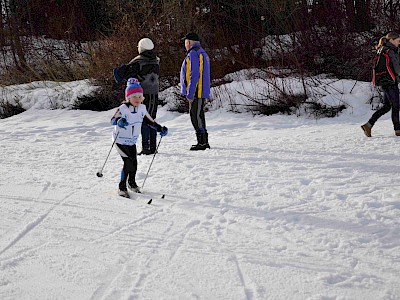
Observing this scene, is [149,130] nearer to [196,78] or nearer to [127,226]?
[196,78]

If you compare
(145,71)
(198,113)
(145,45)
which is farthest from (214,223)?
(145,45)

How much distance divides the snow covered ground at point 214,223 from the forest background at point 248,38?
4.98 meters

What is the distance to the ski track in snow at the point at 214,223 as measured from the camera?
3.71 meters

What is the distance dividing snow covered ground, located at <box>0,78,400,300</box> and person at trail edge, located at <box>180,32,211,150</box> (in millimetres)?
612

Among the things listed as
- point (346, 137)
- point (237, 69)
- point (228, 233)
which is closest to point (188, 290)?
point (228, 233)

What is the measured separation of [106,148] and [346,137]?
4379 mm

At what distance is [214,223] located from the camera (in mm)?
5008

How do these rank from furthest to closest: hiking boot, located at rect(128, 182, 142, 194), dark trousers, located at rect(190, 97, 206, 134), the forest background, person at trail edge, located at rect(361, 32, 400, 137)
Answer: the forest background
dark trousers, located at rect(190, 97, 206, 134)
person at trail edge, located at rect(361, 32, 400, 137)
hiking boot, located at rect(128, 182, 142, 194)

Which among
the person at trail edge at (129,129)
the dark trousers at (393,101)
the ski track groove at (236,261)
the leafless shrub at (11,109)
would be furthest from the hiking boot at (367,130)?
the leafless shrub at (11,109)

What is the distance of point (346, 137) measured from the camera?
8836 millimetres

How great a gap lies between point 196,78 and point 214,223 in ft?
11.9

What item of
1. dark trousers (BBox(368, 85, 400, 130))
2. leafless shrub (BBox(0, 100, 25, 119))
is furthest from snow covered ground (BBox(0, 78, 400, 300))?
leafless shrub (BBox(0, 100, 25, 119))

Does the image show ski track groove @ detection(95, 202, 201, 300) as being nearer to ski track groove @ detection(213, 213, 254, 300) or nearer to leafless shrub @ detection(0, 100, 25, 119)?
ski track groove @ detection(213, 213, 254, 300)

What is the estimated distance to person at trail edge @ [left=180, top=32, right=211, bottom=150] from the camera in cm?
804
